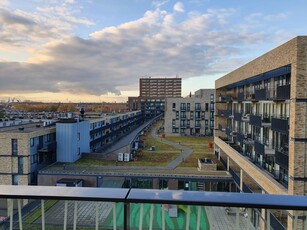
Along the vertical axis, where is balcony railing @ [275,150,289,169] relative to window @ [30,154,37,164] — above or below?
above

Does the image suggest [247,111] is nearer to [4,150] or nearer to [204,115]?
[4,150]

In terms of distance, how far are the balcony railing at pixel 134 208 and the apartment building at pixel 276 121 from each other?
1230cm

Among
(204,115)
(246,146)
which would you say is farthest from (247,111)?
(204,115)

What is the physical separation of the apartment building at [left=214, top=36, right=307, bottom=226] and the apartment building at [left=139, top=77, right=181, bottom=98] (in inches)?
4841

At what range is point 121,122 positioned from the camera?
57.7m

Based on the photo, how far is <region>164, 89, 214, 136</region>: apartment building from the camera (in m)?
60.9

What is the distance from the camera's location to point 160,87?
496 feet

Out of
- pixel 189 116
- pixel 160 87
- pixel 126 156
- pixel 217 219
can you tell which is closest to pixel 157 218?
pixel 217 219

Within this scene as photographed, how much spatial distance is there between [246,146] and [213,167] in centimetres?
411

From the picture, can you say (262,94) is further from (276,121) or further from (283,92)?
(283,92)

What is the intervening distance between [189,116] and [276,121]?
4575 cm

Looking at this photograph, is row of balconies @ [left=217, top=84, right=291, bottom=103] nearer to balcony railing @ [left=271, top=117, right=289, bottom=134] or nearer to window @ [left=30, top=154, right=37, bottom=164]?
balcony railing @ [left=271, top=117, right=289, bottom=134]

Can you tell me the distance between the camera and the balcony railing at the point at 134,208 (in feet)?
6.44

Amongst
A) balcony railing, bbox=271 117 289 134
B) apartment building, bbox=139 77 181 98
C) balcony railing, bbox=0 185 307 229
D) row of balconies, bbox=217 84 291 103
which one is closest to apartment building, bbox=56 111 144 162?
row of balconies, bbox=217 84 291 103
